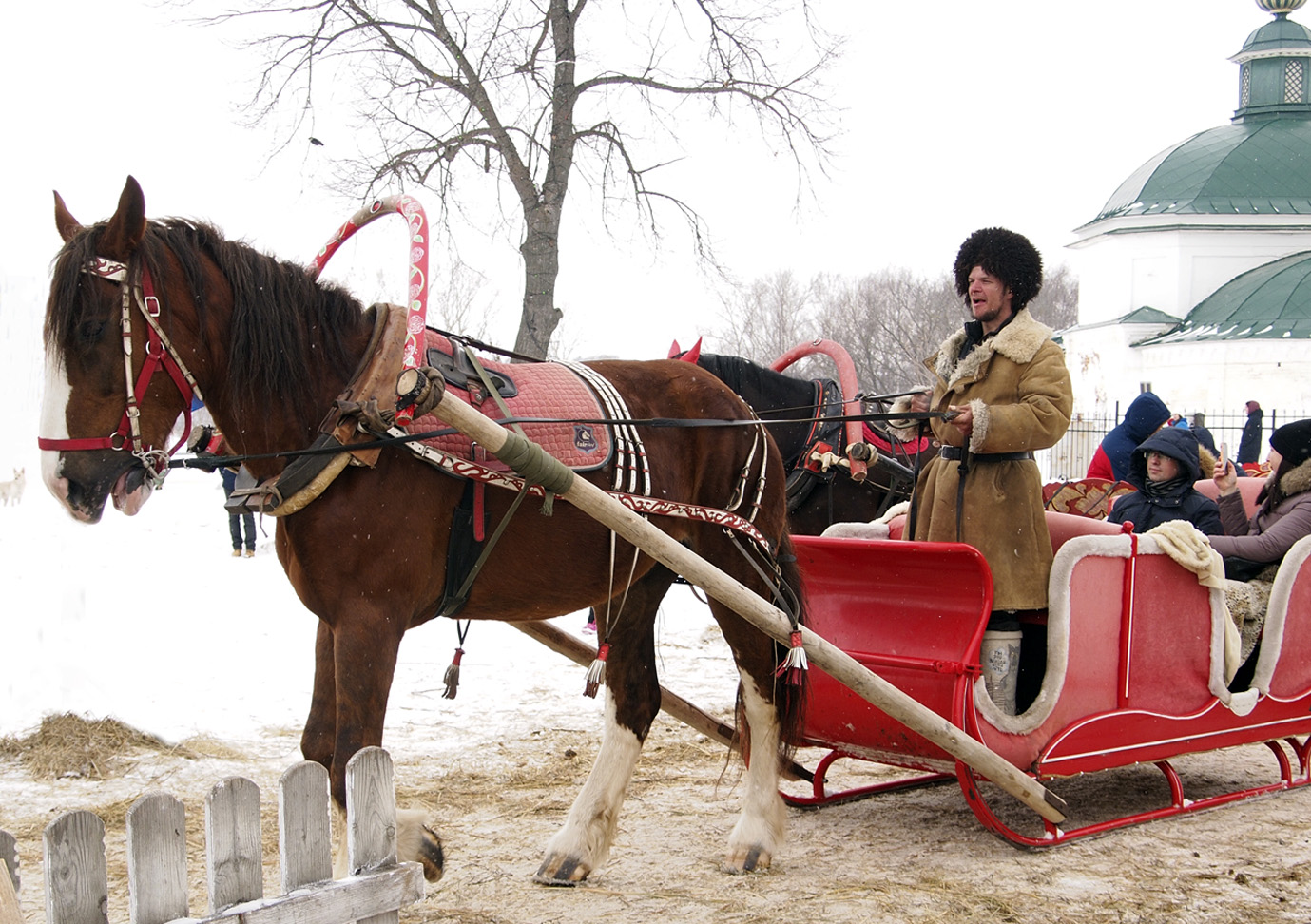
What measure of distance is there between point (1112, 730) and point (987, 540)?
35.5 inches

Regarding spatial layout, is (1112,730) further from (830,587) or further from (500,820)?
(500,820)

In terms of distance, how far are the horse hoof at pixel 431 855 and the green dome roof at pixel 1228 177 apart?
101 feet

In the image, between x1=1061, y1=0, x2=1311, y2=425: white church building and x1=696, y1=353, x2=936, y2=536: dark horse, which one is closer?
x1=696, y1=353, x2=936, y2=536: dark horse

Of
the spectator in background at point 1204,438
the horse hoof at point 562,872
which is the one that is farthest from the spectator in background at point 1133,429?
the horse hoof at point 562,872

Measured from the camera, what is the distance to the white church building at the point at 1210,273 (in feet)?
86.6

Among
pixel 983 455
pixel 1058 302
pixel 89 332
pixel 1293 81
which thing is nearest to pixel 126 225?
pixel 89 332

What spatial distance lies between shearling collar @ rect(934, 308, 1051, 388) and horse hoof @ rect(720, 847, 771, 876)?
198 centimetres

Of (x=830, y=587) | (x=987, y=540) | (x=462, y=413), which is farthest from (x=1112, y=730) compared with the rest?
(x=462, y=413)

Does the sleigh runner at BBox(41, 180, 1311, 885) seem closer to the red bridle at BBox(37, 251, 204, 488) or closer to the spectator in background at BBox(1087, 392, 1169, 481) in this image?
the red bridle at BBox(37, 251, 204, 488)

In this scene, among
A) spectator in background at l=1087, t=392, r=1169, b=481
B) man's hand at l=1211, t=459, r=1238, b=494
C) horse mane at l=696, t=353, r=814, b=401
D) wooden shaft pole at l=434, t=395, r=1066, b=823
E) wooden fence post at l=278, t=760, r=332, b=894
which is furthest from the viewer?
horse mane at l=696, t=353, r=814, b=401

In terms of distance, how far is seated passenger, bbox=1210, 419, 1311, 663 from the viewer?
515 centimetres

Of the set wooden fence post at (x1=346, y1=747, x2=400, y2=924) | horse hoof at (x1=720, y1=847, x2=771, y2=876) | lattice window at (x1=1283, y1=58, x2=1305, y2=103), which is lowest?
horse hoof at (x1=720, y1=847, x2=771, y2=876)

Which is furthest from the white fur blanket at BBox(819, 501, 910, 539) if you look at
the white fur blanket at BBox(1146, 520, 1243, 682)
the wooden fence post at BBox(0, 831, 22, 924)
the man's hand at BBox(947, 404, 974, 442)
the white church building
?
the white church building

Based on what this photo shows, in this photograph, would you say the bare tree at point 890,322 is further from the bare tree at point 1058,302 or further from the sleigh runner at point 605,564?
the sleigh runner at point 605,564
